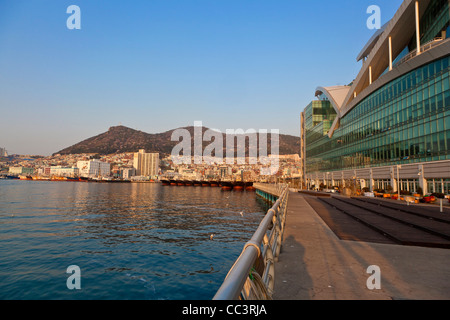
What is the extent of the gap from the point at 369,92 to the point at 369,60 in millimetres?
7294

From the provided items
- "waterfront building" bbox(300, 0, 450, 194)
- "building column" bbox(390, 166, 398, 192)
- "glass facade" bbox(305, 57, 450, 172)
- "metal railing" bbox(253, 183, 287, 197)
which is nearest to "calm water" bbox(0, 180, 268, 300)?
"metal railing" bbox(253, 183, 287, 197)

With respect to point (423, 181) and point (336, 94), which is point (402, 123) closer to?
point (423, 181)

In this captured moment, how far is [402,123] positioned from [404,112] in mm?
1621

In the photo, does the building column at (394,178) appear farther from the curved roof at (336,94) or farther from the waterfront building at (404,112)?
the curved roof at (336,94)

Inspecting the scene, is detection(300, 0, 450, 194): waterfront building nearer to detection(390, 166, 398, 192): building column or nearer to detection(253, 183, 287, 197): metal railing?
detection(390, 166, 398, 192): building column

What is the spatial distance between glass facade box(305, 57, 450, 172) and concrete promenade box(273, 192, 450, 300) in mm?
32084

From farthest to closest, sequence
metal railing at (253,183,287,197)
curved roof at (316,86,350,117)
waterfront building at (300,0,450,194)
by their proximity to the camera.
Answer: curved roof at (316,86,350,117), metal railing at (253,183,287,197), waterfront building at (300,0,450,194)

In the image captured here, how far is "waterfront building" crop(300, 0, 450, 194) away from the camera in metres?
33.0

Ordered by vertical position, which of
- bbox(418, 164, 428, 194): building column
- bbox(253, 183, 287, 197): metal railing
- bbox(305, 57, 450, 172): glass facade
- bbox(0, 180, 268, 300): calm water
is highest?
bbox(305, 57, 450, 172): glass facade
